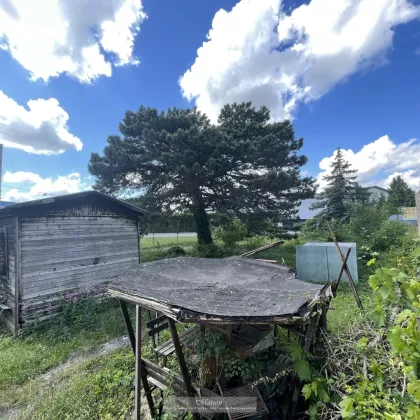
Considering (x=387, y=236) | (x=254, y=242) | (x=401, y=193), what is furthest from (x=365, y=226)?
(x=401, y=193)

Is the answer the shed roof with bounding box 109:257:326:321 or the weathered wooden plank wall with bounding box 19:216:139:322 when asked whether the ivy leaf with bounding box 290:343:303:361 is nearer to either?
the shed roof with bounding box 109:257:326:321

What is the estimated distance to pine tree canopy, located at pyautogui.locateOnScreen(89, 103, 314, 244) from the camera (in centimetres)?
988

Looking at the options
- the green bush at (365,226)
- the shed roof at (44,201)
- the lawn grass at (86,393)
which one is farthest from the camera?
the green bush at (365,226)

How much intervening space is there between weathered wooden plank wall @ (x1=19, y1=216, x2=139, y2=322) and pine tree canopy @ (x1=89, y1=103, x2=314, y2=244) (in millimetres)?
3925

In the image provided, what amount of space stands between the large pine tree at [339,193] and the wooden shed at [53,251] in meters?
16.8

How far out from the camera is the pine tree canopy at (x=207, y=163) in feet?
32.4

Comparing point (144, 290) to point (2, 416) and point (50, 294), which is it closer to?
point (2, 416)

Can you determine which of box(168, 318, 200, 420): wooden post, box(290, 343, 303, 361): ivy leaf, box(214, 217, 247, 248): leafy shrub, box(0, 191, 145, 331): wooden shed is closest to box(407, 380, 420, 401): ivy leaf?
box(290, 343, 303, 361): ivy leaf

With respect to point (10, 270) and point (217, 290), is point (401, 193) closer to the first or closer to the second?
point (217, 290)

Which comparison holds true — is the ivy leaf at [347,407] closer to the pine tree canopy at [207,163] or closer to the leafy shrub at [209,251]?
the pine tree canopy at [207,163]

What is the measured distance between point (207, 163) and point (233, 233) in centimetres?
364

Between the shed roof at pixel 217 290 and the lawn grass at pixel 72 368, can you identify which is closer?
the shed roof at pixel 217 290

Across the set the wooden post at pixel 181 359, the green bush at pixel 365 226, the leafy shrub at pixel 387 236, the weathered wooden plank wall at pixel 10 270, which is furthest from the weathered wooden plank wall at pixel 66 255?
the leafy shrub at pixel 387 236

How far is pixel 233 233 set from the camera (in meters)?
11.1
